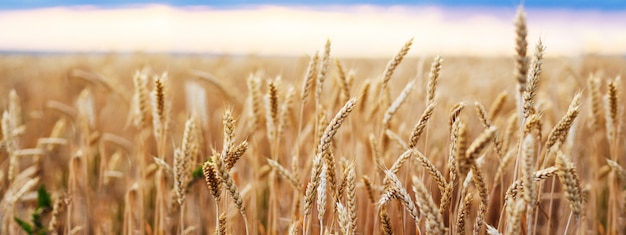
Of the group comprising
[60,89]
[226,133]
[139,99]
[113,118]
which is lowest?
[226,133]

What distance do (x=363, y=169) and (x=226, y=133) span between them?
4.27 feet

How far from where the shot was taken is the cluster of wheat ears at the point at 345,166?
122cm

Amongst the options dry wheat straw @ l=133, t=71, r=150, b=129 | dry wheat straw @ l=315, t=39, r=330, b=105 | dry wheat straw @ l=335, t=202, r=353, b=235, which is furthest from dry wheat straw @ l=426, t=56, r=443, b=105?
dry wheat straw @ l=133, t=71, r=150, b=129

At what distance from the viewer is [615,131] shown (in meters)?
1.88

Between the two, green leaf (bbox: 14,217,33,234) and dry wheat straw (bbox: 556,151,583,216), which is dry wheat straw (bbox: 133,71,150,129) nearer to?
green leaf (bbox: 14,217,33,234)

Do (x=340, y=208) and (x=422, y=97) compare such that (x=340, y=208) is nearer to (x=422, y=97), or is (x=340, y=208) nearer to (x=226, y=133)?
(x=226, y=133)

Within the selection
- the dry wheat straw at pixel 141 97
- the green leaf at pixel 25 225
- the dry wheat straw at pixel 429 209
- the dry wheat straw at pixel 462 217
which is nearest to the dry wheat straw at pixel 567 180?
the dry wheat straw at pixel 462 217

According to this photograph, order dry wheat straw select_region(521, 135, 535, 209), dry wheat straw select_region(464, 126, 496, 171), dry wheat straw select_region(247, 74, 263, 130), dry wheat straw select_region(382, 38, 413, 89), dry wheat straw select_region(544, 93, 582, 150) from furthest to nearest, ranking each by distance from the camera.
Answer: dry wheat straw select_region(247, 74, 263, 130) < dry wheat straw select_region(382, 38, 413, 89) < dry wheat straw select_region(544, 93, 582, 150) < dry wheat straw select_region(521, 135, 535, 209) < dry wheat straw select_region(464, 126, 496, 171)

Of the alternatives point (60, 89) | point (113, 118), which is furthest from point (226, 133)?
point (60, 89)

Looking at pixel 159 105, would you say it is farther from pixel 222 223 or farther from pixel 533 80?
pixel 533 80

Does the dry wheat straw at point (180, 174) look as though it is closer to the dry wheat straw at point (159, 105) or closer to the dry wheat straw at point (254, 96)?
the dry wheat straw at point (159, 105)

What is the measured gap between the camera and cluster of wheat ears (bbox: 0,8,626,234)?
122 centimetres

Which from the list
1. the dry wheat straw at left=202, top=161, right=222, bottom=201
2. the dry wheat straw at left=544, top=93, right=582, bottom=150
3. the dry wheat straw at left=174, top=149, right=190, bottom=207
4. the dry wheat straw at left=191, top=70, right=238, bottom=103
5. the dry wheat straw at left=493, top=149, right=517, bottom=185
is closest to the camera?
the dry wheat straw at left=202, top=161, right=222, bottom=201

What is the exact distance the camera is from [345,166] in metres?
1.52
